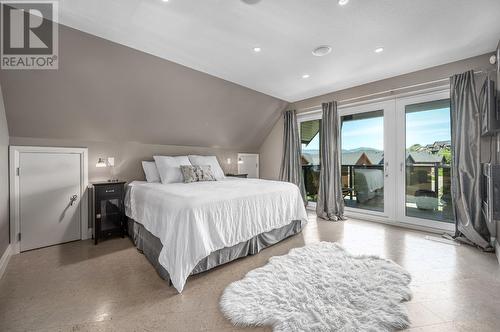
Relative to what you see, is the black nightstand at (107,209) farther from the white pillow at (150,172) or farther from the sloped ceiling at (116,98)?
the sloped ceiling at (116,98)

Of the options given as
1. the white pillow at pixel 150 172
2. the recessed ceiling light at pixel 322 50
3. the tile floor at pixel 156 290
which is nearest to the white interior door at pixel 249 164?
the white pillow at pixel 150 172

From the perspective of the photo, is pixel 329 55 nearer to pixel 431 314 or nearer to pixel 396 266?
pixel 396 266

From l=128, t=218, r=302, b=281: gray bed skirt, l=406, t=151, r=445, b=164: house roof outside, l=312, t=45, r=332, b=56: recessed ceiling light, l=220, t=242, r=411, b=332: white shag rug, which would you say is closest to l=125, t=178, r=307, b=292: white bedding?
l=128, t=218, r=302, b=281: gray bed skirt

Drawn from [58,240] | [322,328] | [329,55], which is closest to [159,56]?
[329,55]

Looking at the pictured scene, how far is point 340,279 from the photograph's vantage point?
6.11 ft

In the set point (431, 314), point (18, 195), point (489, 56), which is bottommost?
point (431, 314)

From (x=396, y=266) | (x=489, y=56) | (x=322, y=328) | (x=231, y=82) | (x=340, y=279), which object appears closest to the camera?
(x=322, y=328)

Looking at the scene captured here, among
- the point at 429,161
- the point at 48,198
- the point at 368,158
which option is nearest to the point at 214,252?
the point at 48,198

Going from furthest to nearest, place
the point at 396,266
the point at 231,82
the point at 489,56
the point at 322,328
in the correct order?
the point at 231,82, the point at 489,56, the point at 396,266, the point at 322,328

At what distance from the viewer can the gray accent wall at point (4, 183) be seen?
219 cm

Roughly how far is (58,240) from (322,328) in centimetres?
339
